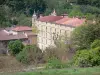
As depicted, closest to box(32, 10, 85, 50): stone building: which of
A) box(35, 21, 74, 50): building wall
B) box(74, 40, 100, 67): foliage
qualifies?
box(35, 21, 74, 50): building wall

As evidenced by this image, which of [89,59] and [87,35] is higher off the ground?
[89,59]

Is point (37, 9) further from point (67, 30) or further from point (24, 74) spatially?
point (24, 74)

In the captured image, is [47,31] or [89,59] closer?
[89,59]

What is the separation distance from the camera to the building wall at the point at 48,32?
35450 millimetres

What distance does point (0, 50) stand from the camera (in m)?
33.2

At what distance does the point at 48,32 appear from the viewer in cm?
3925

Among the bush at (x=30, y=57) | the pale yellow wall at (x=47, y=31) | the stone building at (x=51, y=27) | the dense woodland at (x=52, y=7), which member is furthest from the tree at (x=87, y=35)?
the dense woodland at (x=52, y=7)

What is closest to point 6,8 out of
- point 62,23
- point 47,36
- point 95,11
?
A: point 62,23

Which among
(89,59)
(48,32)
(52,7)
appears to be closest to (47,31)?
(48,32)

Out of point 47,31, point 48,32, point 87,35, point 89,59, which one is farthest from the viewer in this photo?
point 47,31

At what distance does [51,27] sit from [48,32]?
980 mm

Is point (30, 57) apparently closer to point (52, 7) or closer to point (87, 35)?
point (87, 35)

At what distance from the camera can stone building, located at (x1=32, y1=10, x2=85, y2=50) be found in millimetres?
34797

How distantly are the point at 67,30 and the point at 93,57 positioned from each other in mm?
Answer: 18537
